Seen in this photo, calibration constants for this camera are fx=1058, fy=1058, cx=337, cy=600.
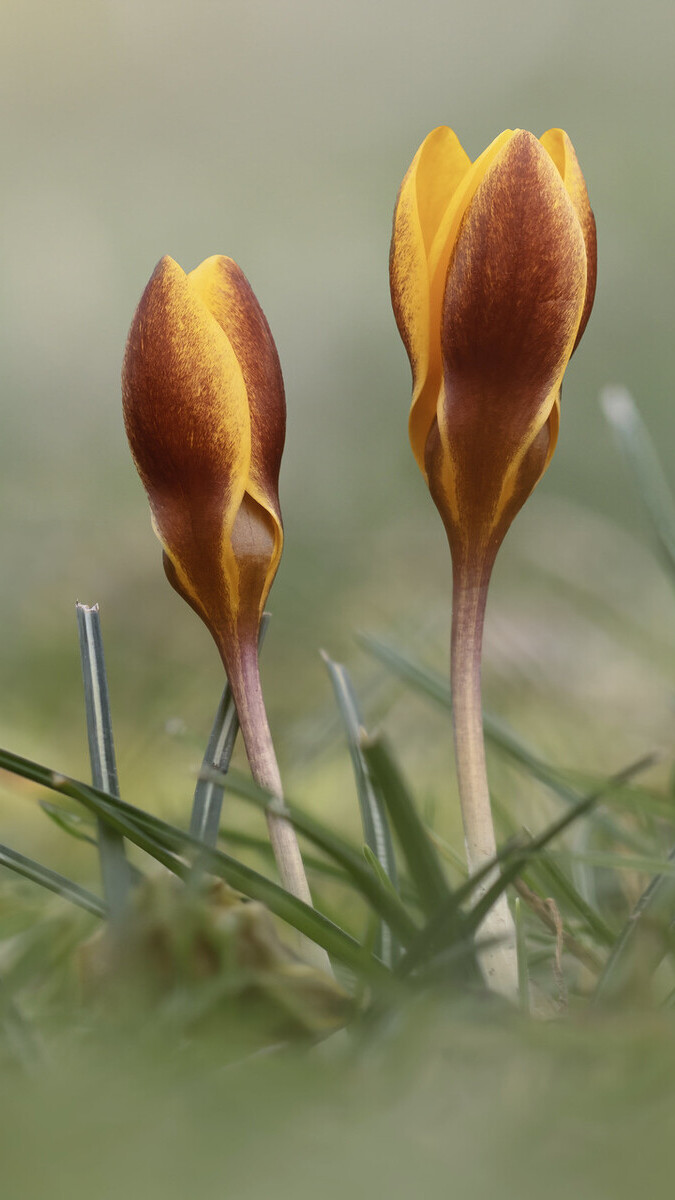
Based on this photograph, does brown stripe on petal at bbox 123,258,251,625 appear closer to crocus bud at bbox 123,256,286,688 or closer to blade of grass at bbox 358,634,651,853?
crocus bud at bbox 123,256,286,688

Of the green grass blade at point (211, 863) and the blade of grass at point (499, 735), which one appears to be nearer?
the green grass blade at point (211, 863)

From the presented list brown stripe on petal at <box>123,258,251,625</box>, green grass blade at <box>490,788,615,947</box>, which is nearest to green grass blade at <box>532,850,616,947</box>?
green grass blade at <box>490,788,615,947</box>

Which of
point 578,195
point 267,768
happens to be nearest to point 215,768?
point 267,768

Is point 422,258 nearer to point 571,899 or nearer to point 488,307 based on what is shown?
point 488,307

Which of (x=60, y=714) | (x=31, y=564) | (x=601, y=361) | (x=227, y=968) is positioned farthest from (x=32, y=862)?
(x=601, y=361)

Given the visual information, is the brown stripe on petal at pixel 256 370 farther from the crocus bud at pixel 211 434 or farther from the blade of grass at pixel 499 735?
the blade of grass at pixel 499 735

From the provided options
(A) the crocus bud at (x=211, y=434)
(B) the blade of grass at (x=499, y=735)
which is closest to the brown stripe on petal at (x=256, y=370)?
(A) the crocus bud at (x=211, y=434)

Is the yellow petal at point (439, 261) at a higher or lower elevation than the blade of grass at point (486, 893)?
higher

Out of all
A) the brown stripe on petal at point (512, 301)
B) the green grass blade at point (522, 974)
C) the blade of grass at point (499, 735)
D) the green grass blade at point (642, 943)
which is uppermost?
the brown stripe on petal at point (512, 301)
